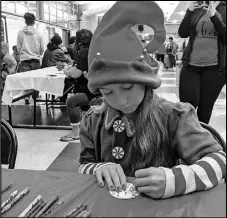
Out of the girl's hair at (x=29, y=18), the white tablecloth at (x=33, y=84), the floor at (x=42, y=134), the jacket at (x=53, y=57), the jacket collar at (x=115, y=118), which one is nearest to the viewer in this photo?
the jacket collar at (x=115, y=118)

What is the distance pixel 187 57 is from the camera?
76.7 inches

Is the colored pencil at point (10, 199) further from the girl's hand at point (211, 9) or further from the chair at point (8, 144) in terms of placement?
the girl's hand at point (211, 9)

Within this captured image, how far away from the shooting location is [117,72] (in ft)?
2.35

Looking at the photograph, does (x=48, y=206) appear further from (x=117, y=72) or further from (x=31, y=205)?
(x=117, y=72)

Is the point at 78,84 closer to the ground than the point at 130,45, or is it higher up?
closer to the ground

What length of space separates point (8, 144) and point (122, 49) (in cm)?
74

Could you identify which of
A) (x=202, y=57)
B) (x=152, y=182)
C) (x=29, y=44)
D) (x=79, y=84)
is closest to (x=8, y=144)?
(x=152, y=182)

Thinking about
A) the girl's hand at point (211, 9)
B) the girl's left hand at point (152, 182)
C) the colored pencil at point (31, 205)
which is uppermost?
the girl's hand at point (211, 9)

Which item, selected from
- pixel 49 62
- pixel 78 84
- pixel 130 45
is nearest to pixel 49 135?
pixel 78 84

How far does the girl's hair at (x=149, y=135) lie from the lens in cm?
84

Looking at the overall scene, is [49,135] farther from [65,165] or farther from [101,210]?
[101,210]

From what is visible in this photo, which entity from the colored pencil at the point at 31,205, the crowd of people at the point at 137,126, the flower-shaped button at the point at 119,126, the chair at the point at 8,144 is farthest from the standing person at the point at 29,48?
the colored pencil at the point at 31,205

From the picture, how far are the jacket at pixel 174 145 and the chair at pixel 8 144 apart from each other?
363 mm

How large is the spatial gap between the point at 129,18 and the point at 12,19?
7.59 meters
